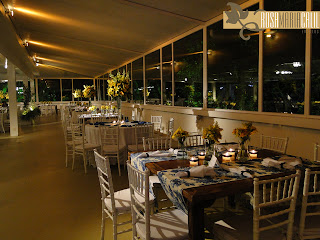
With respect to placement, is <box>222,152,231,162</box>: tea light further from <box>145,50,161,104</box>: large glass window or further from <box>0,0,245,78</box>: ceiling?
<box>145,50,161,104</box>: large glass window

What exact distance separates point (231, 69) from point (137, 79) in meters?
6.38

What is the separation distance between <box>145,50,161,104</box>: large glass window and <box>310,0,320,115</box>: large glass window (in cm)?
565

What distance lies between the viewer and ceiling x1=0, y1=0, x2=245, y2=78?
5058mm

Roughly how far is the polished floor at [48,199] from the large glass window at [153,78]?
3.81m

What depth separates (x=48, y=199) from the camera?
399 centimetres

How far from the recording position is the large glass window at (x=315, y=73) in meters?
3.65

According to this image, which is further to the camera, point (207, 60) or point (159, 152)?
point (207, 60)

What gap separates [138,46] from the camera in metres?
8.79

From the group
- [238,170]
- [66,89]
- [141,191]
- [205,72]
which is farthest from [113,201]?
[66,89]

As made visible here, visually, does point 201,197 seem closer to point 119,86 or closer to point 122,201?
point 122,201

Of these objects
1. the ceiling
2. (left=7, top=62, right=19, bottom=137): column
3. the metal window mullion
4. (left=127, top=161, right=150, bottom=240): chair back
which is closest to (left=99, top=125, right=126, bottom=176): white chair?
the metal window mullion

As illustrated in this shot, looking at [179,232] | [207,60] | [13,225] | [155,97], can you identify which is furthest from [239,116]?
[155,97]

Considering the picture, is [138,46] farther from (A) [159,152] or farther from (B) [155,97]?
(A) [159,152]

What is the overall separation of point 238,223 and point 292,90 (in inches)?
104
